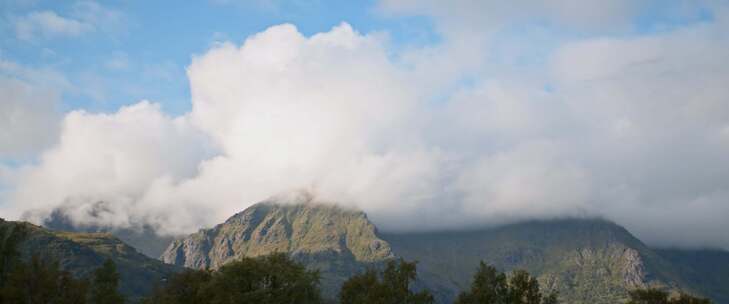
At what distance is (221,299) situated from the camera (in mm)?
121062

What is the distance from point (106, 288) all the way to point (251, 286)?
3471 centimetres

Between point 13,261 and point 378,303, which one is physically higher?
point 13,261

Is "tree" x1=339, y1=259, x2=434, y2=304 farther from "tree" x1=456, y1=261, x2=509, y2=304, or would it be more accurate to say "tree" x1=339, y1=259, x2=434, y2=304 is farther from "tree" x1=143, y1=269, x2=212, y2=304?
"tree" x1=143, y1=269, x2=212, y2=304

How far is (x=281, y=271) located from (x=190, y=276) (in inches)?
904

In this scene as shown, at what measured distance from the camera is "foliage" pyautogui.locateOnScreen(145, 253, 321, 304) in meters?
125

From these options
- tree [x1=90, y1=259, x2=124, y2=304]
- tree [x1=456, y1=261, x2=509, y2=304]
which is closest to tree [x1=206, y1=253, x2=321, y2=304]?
tree [x1=90, y1=259, x2=124, y2=304]

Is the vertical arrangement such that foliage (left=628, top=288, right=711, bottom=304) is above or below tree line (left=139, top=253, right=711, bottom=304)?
below

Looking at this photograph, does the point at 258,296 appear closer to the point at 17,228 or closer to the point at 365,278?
the point at 365,278

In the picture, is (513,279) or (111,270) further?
(111,270)

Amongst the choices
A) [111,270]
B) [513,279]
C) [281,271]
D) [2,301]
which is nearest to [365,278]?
[281,271]

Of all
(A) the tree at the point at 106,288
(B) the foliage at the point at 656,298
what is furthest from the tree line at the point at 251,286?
(B) the foliage at the point at 656,298

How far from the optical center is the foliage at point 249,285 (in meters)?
125

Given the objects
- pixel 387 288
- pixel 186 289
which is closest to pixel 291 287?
pixel 387 288

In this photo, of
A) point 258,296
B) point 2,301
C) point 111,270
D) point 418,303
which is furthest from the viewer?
point 111,270
